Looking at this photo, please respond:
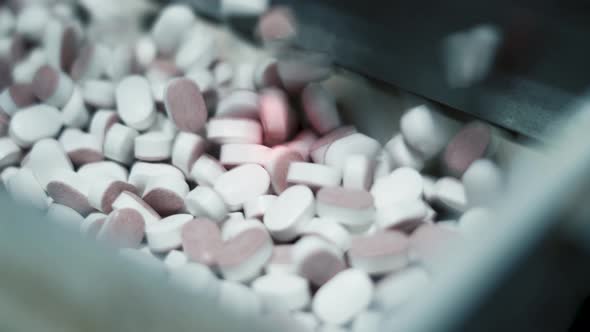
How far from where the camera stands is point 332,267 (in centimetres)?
67

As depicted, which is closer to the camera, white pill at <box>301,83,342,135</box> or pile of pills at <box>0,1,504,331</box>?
pile of pills at <box>0,1,504,331</box>

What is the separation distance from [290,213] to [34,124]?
0.35 metres

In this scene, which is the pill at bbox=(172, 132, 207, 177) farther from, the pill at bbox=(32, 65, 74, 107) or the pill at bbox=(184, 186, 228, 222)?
the pill at bbox=(32, 65, 74, 107)

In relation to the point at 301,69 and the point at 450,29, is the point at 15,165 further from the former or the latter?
the point at 450,29

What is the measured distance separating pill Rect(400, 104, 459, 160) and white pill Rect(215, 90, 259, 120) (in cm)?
18

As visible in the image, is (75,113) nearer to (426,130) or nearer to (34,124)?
(34,124)

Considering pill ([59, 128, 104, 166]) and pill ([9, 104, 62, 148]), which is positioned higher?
pill ([9, 104, 62, 148])

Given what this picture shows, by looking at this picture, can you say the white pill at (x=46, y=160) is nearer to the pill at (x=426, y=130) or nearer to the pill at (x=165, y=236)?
the pill at (x=165, y=236)

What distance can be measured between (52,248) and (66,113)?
453 millimetres

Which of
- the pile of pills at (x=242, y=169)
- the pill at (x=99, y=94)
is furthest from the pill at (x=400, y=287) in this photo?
the pill at (x=99, y=94)

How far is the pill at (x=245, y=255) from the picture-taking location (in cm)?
66

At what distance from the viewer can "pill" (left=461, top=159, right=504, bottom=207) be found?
2.11ft

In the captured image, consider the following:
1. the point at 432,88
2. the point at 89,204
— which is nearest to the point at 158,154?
the point at 89,204

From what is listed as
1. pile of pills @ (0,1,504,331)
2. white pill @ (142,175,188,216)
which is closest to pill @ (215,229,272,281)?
pile of pills @ (0,1,504,331)
